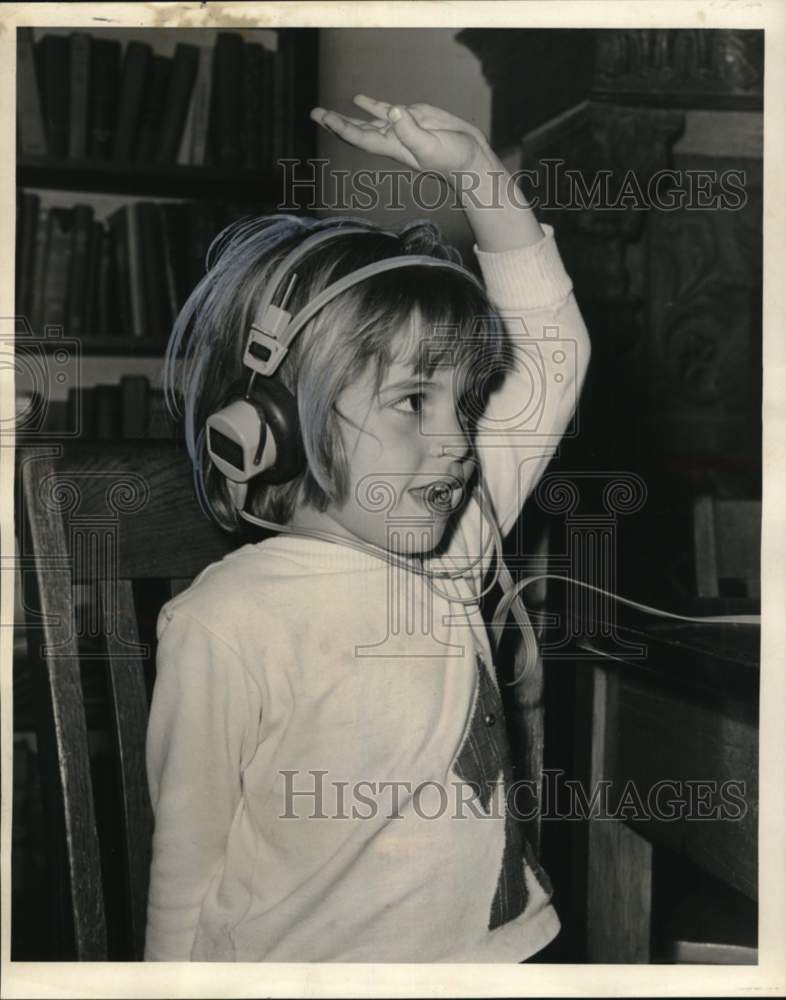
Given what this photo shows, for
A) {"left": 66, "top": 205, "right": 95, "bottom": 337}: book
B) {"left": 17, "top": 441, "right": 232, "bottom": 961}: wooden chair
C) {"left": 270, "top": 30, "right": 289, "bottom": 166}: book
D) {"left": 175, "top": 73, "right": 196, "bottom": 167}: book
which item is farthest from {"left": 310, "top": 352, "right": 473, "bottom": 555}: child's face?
{"left": 175, "top": 73, "right": 196, "bottom": 167}: book

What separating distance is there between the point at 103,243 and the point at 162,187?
120 millimetres

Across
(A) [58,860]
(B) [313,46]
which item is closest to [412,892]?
(A) [58,860]

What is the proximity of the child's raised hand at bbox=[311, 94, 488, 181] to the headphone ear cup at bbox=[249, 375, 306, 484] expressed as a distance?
21 cm

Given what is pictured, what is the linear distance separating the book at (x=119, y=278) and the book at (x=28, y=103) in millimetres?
177

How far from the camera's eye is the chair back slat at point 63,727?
78 centimetres

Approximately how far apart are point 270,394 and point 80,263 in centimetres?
52

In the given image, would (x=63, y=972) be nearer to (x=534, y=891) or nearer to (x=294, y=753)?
(x=294, y=753)

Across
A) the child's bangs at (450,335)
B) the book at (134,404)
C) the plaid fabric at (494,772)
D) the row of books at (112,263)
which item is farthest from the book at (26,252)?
the plaid fabric at (494,772)

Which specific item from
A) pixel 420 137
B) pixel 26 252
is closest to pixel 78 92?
pixel 26 252

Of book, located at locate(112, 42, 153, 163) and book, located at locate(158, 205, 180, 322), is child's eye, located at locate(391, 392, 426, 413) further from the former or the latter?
book, located at locate(112, 42, 153, 163)

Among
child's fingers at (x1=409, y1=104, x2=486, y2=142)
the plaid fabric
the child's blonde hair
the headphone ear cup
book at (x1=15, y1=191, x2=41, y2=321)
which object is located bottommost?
the plaid fabric

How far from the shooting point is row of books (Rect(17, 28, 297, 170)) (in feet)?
2.95

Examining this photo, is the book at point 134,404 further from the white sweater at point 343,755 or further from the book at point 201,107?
the book at point 201,107

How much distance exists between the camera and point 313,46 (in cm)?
86
